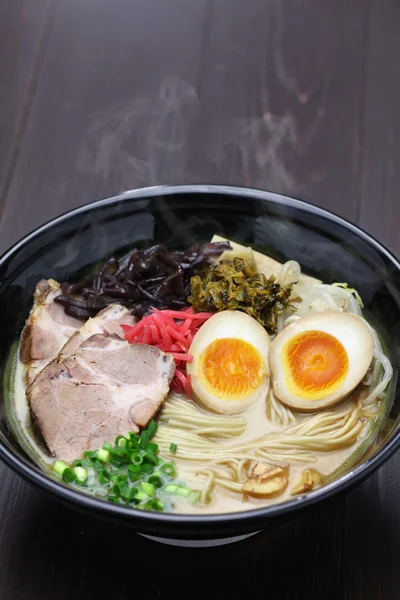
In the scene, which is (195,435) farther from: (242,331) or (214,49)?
(214,49)

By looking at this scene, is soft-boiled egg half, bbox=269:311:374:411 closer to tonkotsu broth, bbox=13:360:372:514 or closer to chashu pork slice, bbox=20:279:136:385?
tonkotsu broth, bbox=13:360:372:514

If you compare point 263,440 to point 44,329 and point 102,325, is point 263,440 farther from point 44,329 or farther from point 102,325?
point 44,329

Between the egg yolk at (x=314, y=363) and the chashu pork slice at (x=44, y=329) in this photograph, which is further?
the chashu pork slice at (x=44, y=329)

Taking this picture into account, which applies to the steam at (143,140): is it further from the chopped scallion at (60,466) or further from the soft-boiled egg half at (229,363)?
the chopped scallion at (60,466)

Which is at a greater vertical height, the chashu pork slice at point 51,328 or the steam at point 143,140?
the steam at point 143,140

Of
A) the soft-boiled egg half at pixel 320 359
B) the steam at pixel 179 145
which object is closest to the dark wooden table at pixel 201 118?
the steam at pixel 179 145

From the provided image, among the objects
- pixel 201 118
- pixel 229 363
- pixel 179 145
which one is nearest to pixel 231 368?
pixel 229 363

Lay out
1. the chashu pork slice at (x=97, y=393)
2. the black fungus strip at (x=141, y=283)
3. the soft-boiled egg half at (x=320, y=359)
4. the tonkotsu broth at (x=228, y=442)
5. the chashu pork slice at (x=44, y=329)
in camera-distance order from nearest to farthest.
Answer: the tonkotsu broth at (x=228, y=442)
the chashu pork slice at (x=97, y=393)
the soft-boiled egg half at (x=320, y=359)
the chashu pork slice at (x=44, y=329)
the black fungus strip at (x=141, y=283)
